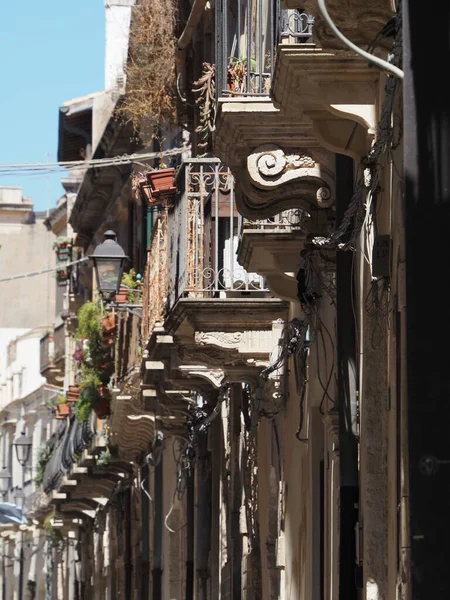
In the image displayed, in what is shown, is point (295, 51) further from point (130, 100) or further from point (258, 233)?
point (130, 100)

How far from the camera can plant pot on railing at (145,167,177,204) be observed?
16.1 metres

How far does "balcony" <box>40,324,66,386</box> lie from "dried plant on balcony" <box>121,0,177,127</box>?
81.6 ft

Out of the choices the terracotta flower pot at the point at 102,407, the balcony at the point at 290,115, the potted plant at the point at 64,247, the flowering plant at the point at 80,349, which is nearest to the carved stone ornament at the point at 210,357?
the balcony at the point at 290,115

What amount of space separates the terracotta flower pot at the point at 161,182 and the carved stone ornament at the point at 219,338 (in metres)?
2.18

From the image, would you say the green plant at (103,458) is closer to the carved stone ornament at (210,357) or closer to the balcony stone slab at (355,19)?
the carved stone ornament at (210,357)

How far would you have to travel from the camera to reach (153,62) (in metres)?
18.7

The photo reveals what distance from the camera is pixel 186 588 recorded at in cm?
2142

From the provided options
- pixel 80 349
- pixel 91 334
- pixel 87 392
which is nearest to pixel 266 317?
pixel 91 334

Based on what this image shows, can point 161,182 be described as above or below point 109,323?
above

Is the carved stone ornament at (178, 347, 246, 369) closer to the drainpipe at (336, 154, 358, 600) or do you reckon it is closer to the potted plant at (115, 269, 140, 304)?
the drainpipe at (336, 154, 358, 600)

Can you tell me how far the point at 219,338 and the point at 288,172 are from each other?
3842mm

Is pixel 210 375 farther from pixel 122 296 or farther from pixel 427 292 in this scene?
pixel 427 292

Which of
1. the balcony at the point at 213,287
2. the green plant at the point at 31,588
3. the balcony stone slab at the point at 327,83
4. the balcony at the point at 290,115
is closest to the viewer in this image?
the balcony stone slab at the point at 327,83

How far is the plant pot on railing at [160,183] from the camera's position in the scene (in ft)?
52.7
